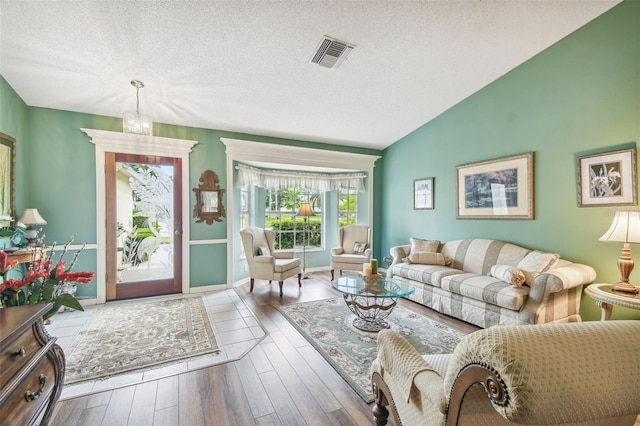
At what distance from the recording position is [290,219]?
564 centimetres

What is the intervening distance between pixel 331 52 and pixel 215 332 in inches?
122

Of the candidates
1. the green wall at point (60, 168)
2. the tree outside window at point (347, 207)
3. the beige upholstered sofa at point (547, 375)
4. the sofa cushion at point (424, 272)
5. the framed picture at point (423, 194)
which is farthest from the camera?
the tree outside window at point (347, 207)

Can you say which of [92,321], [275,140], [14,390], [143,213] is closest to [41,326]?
[14,390]

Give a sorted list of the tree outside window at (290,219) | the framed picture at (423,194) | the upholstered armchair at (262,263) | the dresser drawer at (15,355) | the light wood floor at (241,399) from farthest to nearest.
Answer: the tree outside window at (290,219), the framed picture at (423,194), the upholstered armchair at (262,263), the light wood floor at (241,399), the dresser drawer at (15,355)

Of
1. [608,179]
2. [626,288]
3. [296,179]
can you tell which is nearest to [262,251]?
[296,179]

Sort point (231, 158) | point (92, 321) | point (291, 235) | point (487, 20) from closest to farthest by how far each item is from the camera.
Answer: point (487, 20)
point (92, 321)
point (231, 158)
point (291, 235)

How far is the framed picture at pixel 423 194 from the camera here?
4.53 m

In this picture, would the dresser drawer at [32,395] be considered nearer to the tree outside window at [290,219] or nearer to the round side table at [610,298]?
the round side table at [610,298]

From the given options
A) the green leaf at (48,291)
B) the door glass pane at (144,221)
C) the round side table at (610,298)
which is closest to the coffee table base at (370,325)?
the round side table at (610,298)

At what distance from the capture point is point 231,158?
4359 millimetres

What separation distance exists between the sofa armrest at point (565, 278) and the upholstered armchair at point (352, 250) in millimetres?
2649

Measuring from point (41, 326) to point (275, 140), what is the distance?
4.03m

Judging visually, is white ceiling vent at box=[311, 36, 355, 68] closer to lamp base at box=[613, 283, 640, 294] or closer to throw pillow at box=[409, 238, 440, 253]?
throw pillow at box=[409, 238, 440, 253]

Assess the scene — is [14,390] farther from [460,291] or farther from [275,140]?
[275,140]
